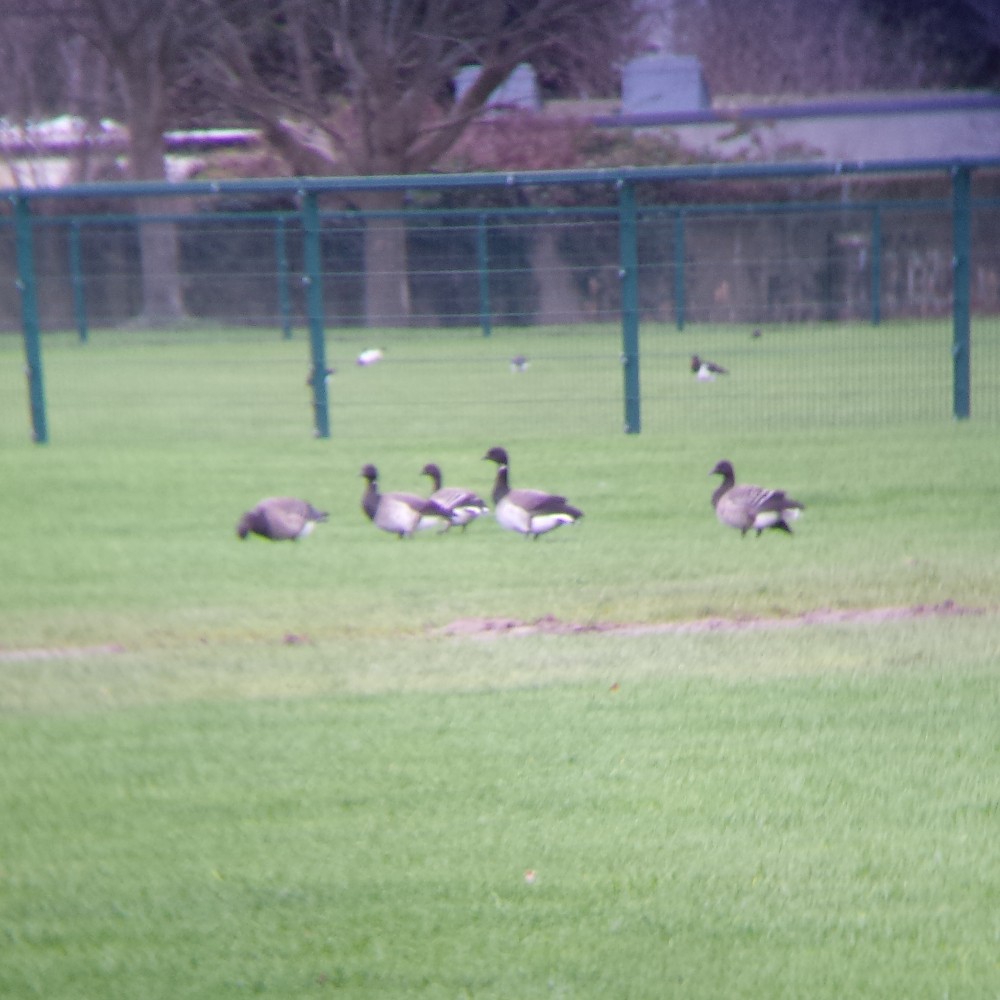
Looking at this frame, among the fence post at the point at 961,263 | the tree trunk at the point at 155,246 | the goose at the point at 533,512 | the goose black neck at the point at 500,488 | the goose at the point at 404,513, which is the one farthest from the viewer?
the tree trunk at the point at 155,246

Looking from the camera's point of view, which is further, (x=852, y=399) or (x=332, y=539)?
(x=852, y=399)

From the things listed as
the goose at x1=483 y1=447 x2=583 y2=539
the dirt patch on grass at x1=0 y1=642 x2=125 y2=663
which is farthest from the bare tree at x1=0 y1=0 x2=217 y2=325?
the dirt patch on grass at x1=0 y1=642 x2=125 y2=663

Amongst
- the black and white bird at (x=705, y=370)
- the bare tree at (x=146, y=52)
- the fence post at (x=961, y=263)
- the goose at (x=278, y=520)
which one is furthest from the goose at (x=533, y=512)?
the bare tree at (x=146, y=52)

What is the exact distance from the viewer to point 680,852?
462cm

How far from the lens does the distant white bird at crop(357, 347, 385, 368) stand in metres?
22.3

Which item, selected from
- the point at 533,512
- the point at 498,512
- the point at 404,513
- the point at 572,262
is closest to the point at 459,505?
the point at 498,512

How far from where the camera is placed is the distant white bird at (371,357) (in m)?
22.3

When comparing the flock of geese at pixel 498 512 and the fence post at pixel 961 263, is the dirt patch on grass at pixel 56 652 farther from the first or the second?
the fence post at pixel 961 263

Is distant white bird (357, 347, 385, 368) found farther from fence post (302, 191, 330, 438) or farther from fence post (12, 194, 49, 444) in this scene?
fence post (12, 194, 49, 444)

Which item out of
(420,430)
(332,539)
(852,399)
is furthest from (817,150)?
(332,539)

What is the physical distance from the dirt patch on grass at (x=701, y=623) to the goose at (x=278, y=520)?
7.76 feet

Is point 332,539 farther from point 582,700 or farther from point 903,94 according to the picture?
point 903,94

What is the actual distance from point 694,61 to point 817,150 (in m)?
11.5

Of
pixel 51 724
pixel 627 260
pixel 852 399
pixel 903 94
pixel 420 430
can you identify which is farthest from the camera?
pixel 903 94
